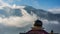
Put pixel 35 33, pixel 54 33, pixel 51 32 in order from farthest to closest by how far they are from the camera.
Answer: pixel 54 33
pixel 51 32
pixel 35 33

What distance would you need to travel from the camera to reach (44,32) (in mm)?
34812

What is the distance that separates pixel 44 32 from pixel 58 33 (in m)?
10.9

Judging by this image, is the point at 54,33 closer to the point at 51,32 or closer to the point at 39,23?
the point at 51,32

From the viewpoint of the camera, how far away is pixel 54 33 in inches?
1740

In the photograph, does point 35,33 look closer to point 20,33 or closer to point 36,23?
point 36,23

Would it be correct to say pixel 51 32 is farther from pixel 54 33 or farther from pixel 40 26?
pixel 40 26

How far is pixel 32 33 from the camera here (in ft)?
111

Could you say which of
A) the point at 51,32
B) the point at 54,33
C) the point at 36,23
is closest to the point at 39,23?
the point at 36,23

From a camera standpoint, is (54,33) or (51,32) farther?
(54,33)

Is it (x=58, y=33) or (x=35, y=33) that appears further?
(x=58, y=33)

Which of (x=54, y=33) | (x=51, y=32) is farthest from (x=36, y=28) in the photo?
(x=54, y=33)

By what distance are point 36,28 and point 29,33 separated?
62.0 inches

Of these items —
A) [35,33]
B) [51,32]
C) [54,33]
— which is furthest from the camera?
[54,33]

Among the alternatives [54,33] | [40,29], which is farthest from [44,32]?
[54,33]
